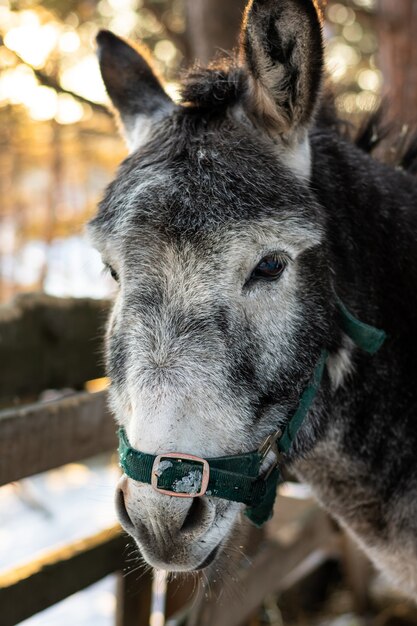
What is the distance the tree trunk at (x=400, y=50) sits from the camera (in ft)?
19.0

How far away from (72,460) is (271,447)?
1.14 m

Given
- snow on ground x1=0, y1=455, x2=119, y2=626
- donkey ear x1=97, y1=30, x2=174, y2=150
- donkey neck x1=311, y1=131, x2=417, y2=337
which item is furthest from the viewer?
snow on ground x1=0, y1=455, x2=119, y2=626

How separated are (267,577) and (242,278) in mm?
2546

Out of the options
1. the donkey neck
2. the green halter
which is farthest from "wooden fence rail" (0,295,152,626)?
the donkey neck

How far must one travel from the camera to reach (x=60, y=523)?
18.9 ft

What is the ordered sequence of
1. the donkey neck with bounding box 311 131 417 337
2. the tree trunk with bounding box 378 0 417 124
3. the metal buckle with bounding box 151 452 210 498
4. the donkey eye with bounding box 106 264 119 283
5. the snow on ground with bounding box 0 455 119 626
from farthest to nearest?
the tree trunk with bounding box 378 0 417 124 < the snow on ground with bounding box 0 455 119 626 < the donkey neck with bounding box 311 131 417 337 < the donkey eye with bounding box 106 264 119 283 < the metal buckle with bounding box 151 452 210 498

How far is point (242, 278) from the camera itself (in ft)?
6.36

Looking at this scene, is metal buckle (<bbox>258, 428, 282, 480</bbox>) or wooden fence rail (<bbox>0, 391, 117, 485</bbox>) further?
wooden fence rail (<bbox>0, 391, 117, 485</bbox>)

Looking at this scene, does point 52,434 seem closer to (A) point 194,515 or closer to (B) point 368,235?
(A) point 194,515

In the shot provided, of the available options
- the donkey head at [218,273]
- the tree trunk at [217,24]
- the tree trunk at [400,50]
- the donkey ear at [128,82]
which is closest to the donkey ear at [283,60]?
the donkey head at [218,273]

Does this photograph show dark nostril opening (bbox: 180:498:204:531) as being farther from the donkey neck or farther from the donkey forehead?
the donkey neck

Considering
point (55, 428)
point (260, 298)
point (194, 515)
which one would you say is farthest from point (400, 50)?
point (194, 515)

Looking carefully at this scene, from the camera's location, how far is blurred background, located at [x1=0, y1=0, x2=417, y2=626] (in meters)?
4.33

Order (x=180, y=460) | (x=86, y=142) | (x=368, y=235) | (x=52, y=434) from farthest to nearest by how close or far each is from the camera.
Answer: (x=86, y=142) < (x=52, y=434) < (x=368, y=235) < (x=180, y=460)
